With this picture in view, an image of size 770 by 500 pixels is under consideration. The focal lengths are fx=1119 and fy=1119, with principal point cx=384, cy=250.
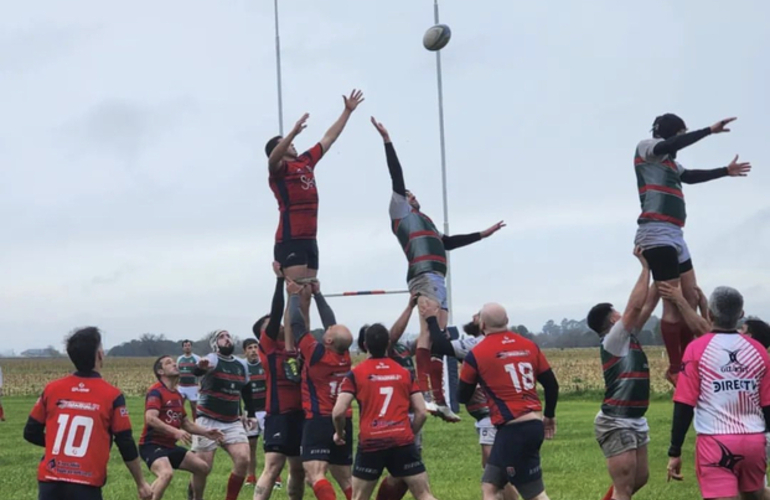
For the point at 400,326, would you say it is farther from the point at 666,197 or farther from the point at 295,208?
the point at 666,197

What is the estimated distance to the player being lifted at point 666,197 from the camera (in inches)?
431

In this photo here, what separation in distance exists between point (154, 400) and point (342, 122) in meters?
4.20

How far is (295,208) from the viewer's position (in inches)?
477

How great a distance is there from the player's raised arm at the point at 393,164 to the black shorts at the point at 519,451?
3.37m

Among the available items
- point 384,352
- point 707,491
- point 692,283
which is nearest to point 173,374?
point 384,352

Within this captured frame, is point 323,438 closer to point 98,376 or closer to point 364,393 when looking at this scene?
point 364,393

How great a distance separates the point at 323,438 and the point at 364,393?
1171mm


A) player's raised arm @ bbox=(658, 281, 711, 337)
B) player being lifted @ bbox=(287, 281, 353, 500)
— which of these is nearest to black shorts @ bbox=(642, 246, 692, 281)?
player's raised arm @ bbox=(658, 281, 711, 337)

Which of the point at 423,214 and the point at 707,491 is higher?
the point at 423,214

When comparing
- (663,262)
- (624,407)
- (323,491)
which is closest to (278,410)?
(323,491)

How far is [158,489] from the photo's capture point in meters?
13.2

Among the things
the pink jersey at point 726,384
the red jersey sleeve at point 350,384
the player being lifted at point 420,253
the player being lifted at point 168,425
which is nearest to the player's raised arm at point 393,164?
the player being lifted at point 420,253

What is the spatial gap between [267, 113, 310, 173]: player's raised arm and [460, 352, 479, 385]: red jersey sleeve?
304 centimetres

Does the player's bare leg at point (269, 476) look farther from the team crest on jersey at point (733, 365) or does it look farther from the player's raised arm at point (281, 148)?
the team crest on jersey at point (733, 365)
